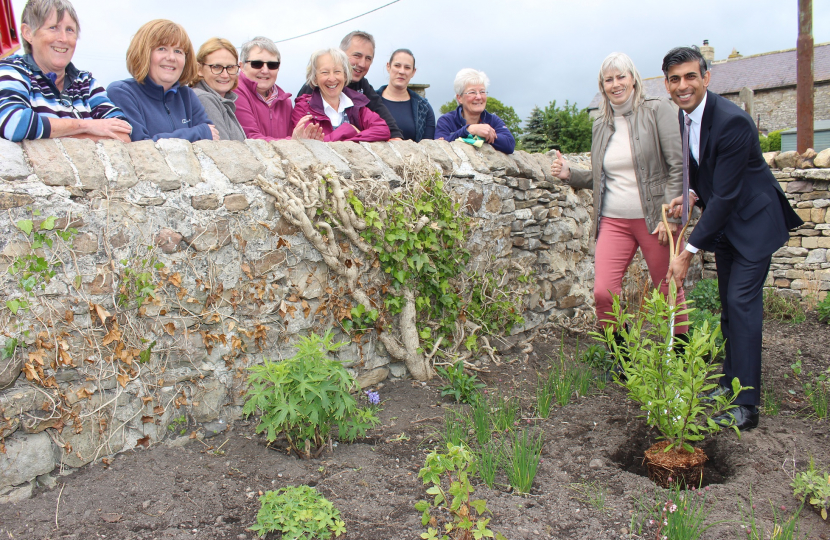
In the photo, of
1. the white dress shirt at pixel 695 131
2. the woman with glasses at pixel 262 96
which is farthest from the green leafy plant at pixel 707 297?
the woman with glasses at pixel 262 96

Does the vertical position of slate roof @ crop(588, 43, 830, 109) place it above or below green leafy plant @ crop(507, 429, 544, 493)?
above

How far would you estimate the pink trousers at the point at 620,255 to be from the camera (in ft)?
11.4

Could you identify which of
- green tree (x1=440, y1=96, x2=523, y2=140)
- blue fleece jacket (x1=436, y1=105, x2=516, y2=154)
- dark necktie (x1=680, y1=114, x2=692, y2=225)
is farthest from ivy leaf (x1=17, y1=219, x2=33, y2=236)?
green tree (x1=440, y1=96, x2=523, y2=140)

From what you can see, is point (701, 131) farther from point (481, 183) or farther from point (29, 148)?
point (29, 148)

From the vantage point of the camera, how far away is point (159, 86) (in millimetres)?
3086

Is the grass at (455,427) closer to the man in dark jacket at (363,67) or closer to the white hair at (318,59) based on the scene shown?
the man in dark jacket at (363,67)

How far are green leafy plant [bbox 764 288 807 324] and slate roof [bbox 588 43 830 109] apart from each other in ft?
69.7

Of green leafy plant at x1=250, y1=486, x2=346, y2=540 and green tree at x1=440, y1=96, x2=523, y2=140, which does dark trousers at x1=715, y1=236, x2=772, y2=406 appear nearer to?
green leafy plant at x1=250, y1=486, x2=346, y2=540

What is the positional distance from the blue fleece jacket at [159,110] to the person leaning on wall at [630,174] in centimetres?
241

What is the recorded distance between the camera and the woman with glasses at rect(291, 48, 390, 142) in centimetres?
376

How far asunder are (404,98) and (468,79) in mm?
676

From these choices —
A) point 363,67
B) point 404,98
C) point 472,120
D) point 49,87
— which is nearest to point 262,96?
point 363,67

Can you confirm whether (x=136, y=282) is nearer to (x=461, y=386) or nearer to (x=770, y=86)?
(x=461, y=386)

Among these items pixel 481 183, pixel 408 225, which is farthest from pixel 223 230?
pixel 481 183
